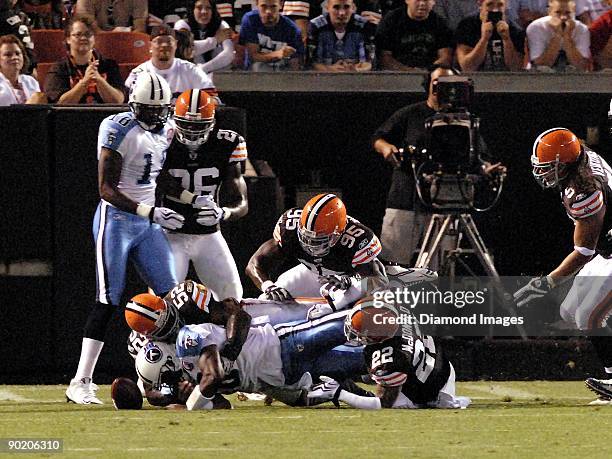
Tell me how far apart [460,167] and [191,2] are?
3.29m

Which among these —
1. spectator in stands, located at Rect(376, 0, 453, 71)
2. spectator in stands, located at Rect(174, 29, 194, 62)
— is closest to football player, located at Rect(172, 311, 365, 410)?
spectator in stands, located at Rect(174, 29, 194, 62)

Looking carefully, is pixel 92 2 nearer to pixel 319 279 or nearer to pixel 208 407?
pixel 319 279

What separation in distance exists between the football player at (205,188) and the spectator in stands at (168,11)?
3121 millimetres

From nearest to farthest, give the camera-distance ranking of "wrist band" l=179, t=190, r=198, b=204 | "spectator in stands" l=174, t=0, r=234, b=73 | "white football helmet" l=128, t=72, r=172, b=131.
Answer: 1. "white football helmet" l=128, t=72, r=172, b=131
2. "wrist band" l=179, t=190, r=198, b=204
3. "spectator in stands" l=174, t=0, r=234, b=73

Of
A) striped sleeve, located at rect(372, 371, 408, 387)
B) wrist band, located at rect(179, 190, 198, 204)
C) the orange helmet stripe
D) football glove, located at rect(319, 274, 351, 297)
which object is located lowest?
striped sleeve, located at rect(372, 371, 408, 387)

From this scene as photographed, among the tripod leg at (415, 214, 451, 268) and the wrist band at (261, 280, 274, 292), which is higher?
the wrist band at (261, 280, 274, 292)

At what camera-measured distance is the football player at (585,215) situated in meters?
8.50

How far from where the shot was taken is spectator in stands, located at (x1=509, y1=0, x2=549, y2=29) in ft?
41.4

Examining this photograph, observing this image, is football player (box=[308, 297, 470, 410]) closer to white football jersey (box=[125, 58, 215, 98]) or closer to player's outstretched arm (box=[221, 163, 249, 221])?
player's outstretched arm (box=[221, 163, 249, 221])

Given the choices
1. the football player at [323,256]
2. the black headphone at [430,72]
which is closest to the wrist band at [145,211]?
the football player at [323,256]

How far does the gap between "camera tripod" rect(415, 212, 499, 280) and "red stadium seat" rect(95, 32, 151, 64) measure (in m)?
2.89

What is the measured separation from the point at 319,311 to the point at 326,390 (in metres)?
0.50

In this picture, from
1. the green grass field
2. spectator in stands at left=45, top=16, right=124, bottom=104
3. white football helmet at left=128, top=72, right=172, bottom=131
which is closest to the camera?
the green grass field

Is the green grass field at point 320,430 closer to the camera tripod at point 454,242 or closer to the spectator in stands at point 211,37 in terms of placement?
the camera tripod at point 454,242
